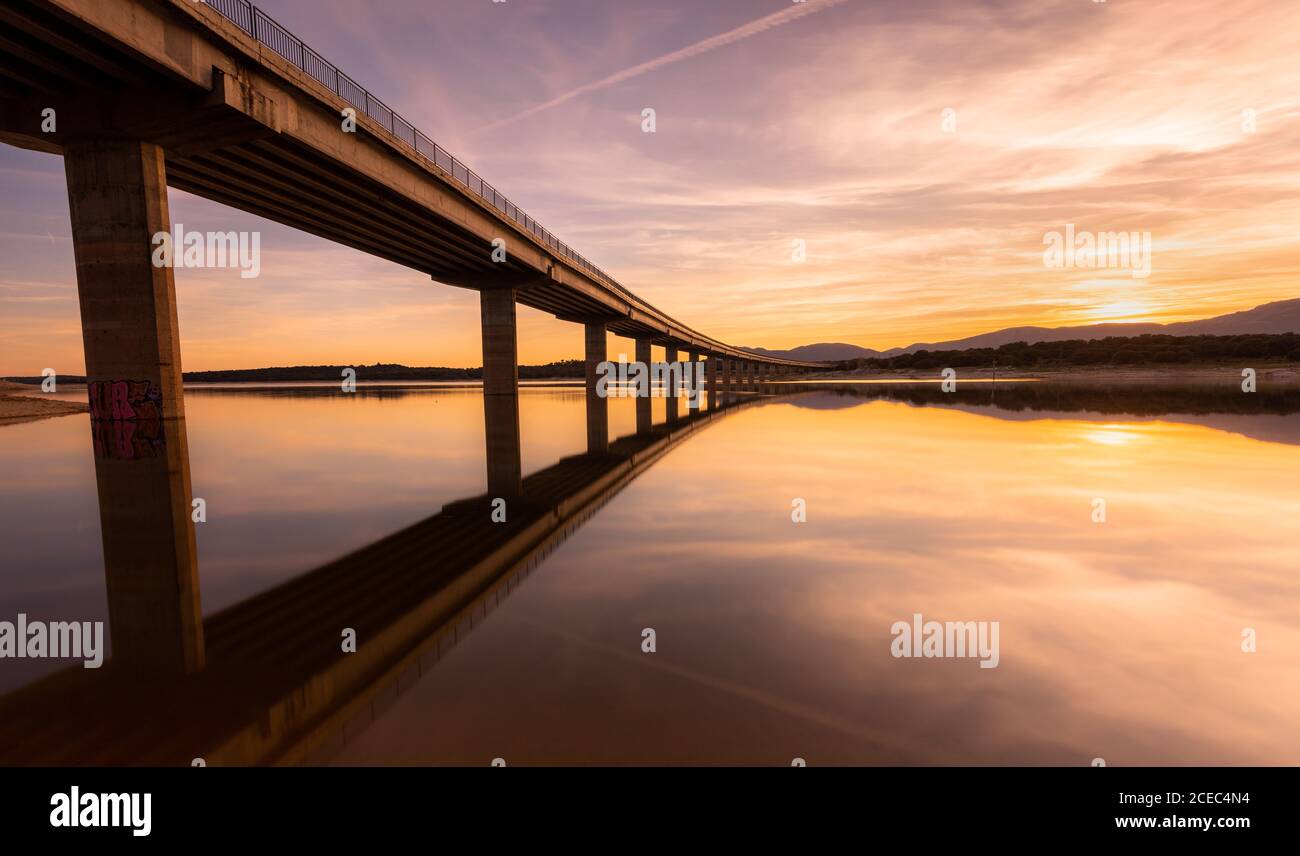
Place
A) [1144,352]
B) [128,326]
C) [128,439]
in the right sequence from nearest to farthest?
[128,326], [128,439], [1144,352]

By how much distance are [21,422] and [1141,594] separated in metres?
71.1

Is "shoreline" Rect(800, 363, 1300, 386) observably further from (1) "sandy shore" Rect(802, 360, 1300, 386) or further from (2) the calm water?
(2) the calm water

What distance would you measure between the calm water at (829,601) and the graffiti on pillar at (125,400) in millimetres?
2759

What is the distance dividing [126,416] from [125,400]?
0.48 m

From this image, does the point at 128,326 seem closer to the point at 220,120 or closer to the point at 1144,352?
the point at 220,120

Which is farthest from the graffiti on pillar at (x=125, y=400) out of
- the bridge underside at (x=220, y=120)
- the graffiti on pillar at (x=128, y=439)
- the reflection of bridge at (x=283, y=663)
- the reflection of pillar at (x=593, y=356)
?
the reflection of pillar at (x=593, y=356)

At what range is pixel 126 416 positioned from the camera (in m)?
16.3

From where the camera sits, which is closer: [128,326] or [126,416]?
[128,326]

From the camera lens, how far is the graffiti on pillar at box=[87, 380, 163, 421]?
16078mm

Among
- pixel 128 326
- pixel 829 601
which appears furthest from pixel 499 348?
pixel 829 601

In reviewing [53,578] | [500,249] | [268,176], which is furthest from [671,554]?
[500,249]

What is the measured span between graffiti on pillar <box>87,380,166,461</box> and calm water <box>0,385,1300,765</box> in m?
1.99
